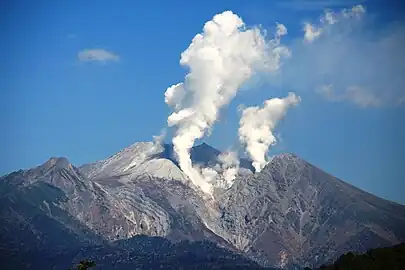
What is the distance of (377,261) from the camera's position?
521ft

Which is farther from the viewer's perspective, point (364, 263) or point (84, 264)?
point (364, 263)

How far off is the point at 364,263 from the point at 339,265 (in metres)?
10.0

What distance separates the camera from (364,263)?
16000 cm

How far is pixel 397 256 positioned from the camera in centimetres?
15962

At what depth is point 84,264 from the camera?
122812 millimetres

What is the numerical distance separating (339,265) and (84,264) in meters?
72.5

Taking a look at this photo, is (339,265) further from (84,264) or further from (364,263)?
(84,264)

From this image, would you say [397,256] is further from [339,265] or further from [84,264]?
[84,264]

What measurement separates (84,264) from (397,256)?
76.7 meters

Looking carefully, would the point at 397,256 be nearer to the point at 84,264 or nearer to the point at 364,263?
the point at 364,263

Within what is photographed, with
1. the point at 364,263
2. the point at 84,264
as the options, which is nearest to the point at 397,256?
the point at 364,263

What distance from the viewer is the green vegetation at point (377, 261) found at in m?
153

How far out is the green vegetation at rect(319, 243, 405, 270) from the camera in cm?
15288

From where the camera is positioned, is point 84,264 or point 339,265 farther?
point 339,265
